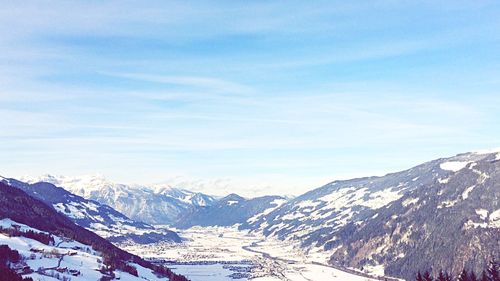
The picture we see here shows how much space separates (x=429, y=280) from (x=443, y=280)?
8697 millimetres

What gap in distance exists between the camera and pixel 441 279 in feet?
650

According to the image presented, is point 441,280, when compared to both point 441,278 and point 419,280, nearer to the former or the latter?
point 441,278

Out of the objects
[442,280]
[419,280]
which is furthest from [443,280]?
[419,280]

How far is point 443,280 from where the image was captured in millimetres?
199125

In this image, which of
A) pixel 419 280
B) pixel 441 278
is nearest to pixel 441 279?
pixel 441 278

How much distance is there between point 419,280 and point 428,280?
12.8 ft

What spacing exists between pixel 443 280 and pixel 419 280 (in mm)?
13851

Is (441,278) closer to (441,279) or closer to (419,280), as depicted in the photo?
(441,279)

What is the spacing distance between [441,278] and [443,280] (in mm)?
1493

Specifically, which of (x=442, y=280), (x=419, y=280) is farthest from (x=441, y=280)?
(x=419, y=280)

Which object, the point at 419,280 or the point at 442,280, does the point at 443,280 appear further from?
the point at 419,280

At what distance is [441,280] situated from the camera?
198500 mm

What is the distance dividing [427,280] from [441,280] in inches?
401

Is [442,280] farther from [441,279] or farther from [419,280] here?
[419,280]
